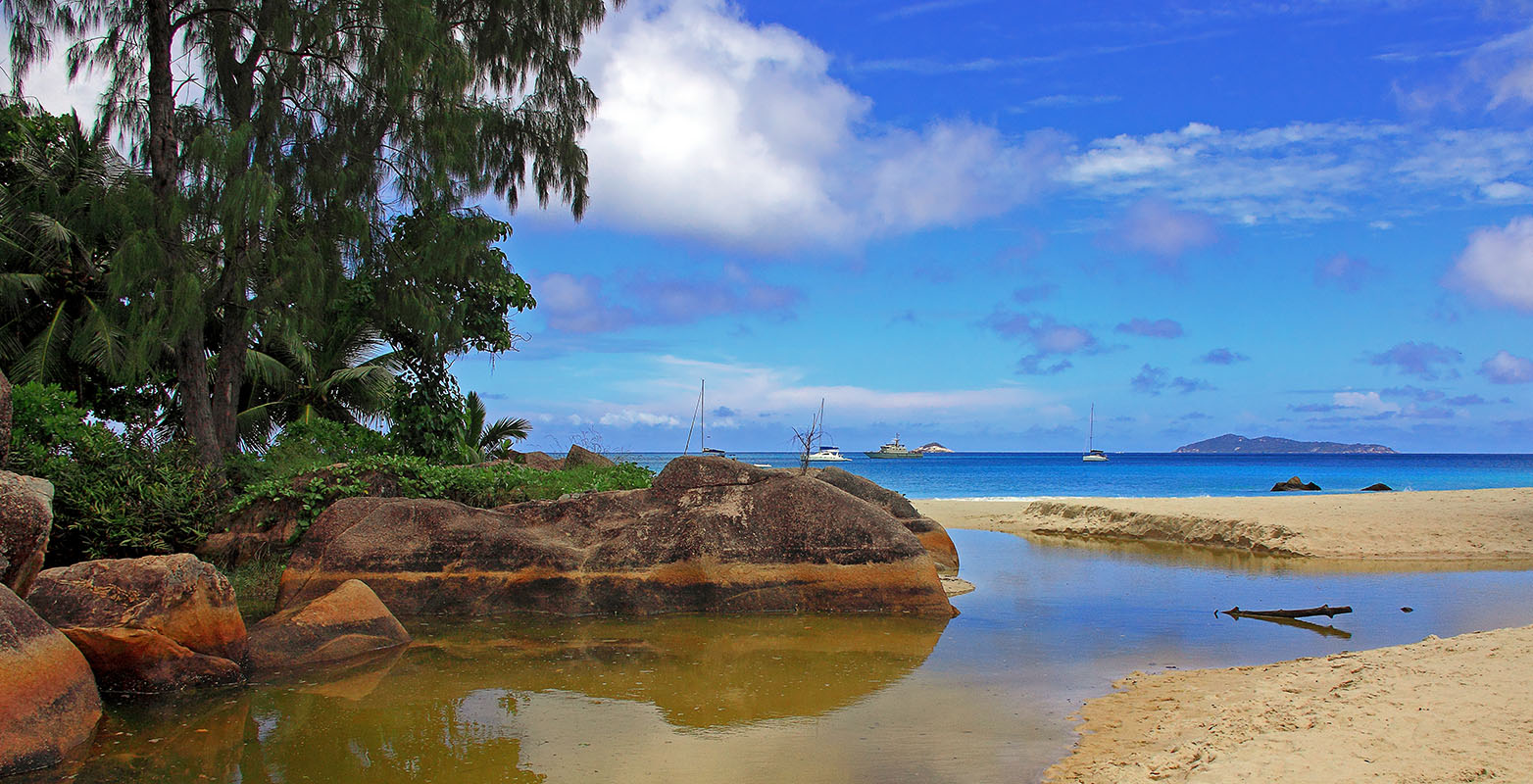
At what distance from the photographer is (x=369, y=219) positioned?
16188 mm

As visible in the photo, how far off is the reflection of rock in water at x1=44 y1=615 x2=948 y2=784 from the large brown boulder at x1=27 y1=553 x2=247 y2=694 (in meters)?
0.38

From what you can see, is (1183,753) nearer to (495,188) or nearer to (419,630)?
(419,630)

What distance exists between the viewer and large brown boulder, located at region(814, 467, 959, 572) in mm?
14711

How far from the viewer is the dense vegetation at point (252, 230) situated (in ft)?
43.6

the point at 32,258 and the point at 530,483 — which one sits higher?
the point at 32,258

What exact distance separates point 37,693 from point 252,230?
31.9 ft

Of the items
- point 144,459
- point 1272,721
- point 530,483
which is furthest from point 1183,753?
point 144,459

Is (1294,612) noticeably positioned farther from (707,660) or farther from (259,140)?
(259,140)

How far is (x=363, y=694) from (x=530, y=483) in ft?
21.1

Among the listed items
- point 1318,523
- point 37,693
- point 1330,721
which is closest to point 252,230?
point 37,693

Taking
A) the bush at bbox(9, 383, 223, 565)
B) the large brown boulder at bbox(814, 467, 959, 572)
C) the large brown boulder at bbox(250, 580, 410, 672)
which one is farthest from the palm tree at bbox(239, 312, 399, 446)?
the large brown boulder at bbox(250, 580, 410, 672)

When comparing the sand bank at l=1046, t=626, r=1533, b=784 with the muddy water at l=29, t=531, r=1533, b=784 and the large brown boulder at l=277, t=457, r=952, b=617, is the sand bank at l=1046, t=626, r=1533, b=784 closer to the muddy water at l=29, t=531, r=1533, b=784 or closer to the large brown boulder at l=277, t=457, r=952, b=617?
the muddy water at l=29, t=531, r=1533, b=784

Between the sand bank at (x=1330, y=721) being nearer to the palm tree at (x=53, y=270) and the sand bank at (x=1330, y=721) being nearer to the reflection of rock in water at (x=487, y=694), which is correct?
the reflection of rock in water at (x=487, y=694)

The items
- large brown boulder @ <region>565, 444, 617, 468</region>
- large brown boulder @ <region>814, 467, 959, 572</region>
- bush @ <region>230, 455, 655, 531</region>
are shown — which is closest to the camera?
bush @ <region>230, 455, 655, 531</region>
